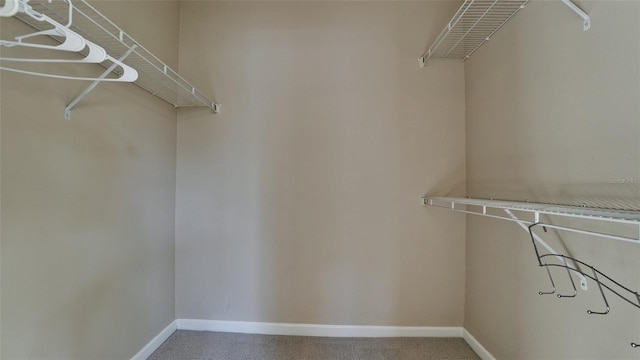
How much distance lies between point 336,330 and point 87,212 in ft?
6.12

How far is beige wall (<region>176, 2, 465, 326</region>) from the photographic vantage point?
6.84 ft

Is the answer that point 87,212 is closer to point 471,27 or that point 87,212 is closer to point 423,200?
point 423,200

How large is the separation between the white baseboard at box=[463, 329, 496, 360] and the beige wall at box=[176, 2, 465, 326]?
0.11 metres

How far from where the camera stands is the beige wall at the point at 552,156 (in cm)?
98

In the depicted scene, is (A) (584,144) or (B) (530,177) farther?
(B) (530,177)

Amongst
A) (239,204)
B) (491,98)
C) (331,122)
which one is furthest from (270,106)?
(491,98)

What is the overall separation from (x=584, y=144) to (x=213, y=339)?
2611mm

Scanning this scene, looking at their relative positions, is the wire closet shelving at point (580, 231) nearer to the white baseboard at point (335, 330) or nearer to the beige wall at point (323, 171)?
the beige wall at point (323, 171)

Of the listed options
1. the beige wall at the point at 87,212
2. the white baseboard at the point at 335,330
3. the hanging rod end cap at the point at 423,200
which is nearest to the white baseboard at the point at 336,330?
the white baseboard at the point at 335,330

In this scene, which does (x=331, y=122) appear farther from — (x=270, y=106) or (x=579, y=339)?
(x=579, y=339)

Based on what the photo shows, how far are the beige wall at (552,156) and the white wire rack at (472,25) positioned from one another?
2.4 inches

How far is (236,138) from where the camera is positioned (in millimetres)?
2129

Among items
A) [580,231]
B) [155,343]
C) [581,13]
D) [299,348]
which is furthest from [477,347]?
[155,343]

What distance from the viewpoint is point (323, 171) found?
2.10 m
